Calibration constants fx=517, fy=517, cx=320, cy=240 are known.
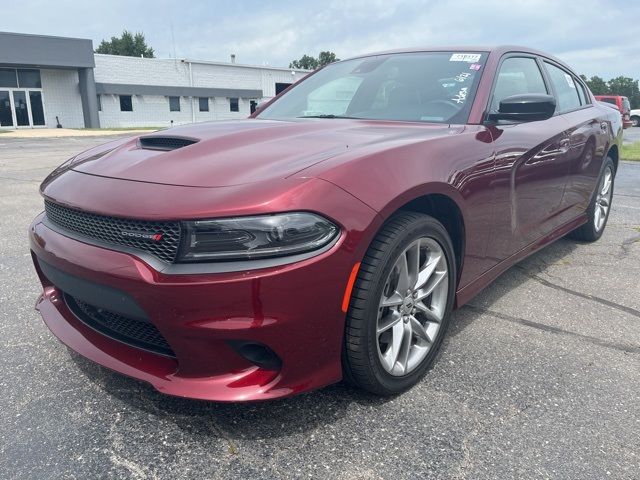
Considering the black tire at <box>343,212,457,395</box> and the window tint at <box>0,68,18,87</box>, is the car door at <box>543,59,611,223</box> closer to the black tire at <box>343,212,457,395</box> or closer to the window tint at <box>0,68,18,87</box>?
the black tire at <box>343,212,457,395</box>

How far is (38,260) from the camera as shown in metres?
2.39

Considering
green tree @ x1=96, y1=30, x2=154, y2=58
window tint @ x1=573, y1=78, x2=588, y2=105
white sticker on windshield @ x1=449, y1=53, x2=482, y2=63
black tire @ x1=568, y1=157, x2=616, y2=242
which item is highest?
green tree @ x1=96, y1=30, x2=154, y2=58

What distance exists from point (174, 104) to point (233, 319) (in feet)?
136

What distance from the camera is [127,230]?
1875 millimetres

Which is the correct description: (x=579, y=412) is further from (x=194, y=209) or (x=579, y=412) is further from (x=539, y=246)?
(x=194, y=209)

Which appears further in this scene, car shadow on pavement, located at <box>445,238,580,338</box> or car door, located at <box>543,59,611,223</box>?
car door, located at <box>543,59,611,223</box>

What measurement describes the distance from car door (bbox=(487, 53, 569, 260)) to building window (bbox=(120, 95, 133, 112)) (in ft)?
125

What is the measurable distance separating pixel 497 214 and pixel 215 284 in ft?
5.49

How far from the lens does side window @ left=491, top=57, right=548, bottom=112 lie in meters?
3.08

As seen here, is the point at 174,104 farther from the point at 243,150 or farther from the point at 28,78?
the point at 243,150

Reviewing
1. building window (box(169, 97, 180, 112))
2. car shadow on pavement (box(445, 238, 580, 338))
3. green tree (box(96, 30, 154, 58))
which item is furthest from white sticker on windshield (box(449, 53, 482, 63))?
green tree (box(96, 30, 154, 58))

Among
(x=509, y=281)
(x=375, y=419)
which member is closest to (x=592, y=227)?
(x=509, y=281)

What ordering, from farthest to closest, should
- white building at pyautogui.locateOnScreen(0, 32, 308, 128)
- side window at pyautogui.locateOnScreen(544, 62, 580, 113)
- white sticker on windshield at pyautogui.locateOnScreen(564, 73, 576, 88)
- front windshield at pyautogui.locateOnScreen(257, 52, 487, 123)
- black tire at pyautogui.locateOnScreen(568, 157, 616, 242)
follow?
white building at pyautogui.locateOnScreen(0, 32, 308, 128) → black tire at pyautogui.locateOnScreen(568, 157, 616, 242) → white sticker on windshield at pyautogui.locateOnScreen(564, 73, 576, 88) → side window at pyautogui.locateOnScreen(544, 62, 580, 113) → front windshield at pyautogui.locateOnScreen(257, 52, 487, 123)

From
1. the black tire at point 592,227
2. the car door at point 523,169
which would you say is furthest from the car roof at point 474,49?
the black tire at point 592,227
